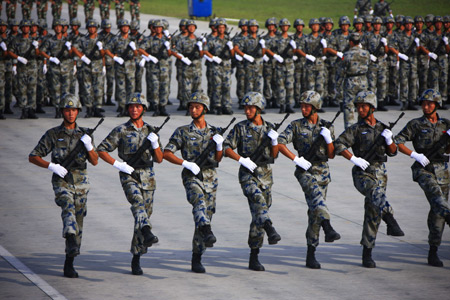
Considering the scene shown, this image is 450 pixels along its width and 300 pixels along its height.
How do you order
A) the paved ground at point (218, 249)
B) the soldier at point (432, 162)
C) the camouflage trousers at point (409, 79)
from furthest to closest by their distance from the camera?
the camouflage trousers at point (409, 79) < the soldier at point (432, 162) < the paved ground at point (218, 249)

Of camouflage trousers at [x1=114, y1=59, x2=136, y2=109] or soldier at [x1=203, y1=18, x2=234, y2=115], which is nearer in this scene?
camouflage trousers at [x1=114, y1=59, x2=136, y2=109]

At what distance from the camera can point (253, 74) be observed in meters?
21.5

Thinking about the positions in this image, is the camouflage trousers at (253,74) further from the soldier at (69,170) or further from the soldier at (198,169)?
the soldier at (69,170)

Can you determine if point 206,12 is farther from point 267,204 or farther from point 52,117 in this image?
point 267,204

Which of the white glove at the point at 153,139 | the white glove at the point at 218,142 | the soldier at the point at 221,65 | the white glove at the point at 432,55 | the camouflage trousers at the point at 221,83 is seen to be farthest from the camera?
the white glove at the point at 432,55

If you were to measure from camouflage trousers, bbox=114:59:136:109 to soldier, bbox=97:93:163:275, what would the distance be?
11.0 meters

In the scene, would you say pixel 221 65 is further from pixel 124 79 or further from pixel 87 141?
pixel 87 141

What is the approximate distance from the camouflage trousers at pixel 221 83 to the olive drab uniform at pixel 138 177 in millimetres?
11495

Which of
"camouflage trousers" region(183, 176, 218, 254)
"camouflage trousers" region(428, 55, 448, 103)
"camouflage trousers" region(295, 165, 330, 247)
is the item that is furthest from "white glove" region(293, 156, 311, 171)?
"camouflage trousers" region(428, 55, 448, 103)

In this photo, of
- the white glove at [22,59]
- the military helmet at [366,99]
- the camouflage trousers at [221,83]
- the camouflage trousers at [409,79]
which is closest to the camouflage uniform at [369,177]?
the military helmet at [366,99]

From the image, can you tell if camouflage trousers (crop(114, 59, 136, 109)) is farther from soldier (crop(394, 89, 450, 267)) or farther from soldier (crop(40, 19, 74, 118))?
soldier (crop(394, 89, 450, 267))

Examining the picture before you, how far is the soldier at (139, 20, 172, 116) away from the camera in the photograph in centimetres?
2078

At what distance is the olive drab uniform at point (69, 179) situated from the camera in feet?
30.9

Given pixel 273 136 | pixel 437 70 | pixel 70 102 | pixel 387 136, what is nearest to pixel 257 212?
pixel 273 136
